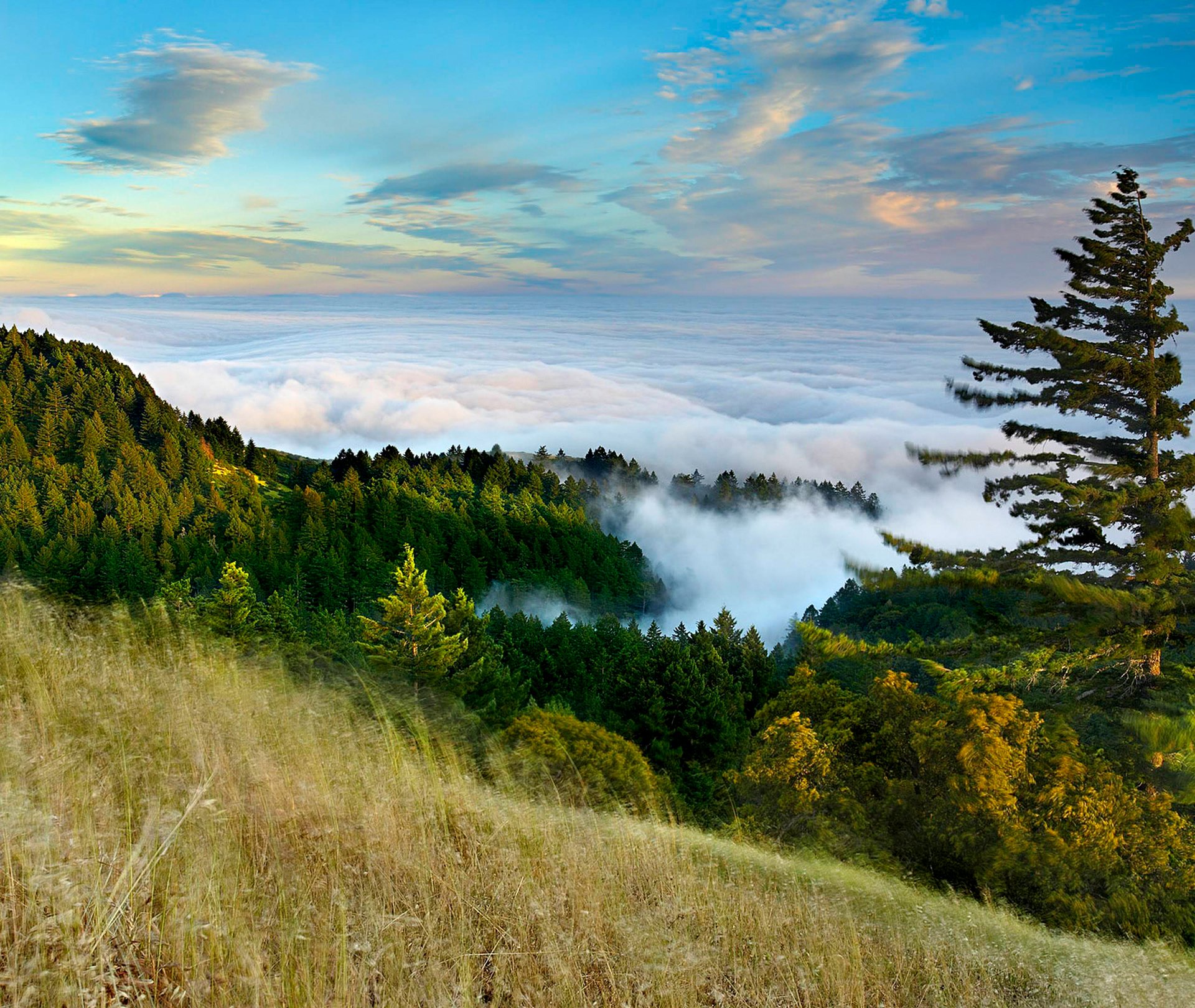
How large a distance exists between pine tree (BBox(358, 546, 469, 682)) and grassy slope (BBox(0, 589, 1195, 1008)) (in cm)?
2537

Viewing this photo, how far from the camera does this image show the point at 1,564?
287 ft

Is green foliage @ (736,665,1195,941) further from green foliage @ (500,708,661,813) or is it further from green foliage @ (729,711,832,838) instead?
green foliage @ (500,708,661,813)

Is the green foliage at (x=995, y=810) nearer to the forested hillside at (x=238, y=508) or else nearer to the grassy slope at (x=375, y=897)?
the grassy slope at (x=375, y=897)

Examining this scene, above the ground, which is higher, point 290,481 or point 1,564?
point 290,481

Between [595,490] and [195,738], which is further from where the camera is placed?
[595,490]

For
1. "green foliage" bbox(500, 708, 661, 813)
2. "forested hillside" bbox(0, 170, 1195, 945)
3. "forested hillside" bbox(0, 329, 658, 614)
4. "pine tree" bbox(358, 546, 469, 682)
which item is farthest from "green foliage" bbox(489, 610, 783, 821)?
"forested hillside" bbox(0, 329, 658, 614)

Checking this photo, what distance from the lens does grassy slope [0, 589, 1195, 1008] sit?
11.6 ft

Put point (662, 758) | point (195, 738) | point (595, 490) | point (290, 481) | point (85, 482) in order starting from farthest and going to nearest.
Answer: point (595, 490) < point (290, 481) < point (85, 482) < point (662, 758) < point (195, 738)

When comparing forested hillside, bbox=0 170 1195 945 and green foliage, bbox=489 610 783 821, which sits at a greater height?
forested hillside, bbox=0 170 1195 945

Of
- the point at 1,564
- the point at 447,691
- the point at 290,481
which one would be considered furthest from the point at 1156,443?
the point at 290,481

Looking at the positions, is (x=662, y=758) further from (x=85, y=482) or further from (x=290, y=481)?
(x=290, y=481)

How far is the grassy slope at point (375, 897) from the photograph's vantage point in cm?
354

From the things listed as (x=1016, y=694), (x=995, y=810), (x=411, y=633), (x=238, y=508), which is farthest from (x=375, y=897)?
(x=238, y=508)

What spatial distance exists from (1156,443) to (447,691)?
26747 mm
